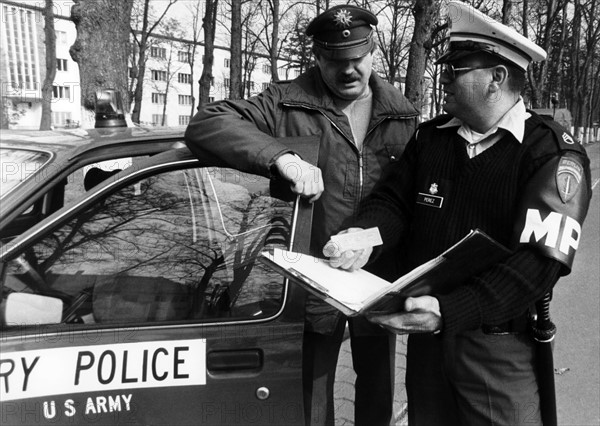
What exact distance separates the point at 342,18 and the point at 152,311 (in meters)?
1.34

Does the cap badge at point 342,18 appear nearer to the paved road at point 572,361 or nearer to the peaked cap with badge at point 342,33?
the peaked cap with badge at point 342,33

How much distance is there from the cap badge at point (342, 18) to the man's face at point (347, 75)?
0.14m

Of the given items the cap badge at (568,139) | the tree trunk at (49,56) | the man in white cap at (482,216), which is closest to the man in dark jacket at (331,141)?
→ the man in white cap at (482,216)

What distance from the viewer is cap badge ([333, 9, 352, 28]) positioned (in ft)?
7.52

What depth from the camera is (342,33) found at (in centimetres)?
228

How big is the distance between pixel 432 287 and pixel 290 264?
15.8 inches

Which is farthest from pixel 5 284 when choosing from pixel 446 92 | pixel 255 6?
pixel 255 6

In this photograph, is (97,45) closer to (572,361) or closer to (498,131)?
(498,131)

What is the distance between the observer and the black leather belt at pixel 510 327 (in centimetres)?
180

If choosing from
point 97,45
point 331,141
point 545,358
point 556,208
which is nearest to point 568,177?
point 556,208

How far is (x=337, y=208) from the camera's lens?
2131mm

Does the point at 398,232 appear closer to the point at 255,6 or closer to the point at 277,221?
the point at 277,221

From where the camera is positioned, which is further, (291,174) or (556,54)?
(556,54)

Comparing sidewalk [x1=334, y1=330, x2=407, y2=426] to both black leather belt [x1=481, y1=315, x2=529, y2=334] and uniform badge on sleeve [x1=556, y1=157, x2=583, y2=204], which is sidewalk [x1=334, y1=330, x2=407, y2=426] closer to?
black leather belt [x1=481, y1=315, x2=529, y2=334]
